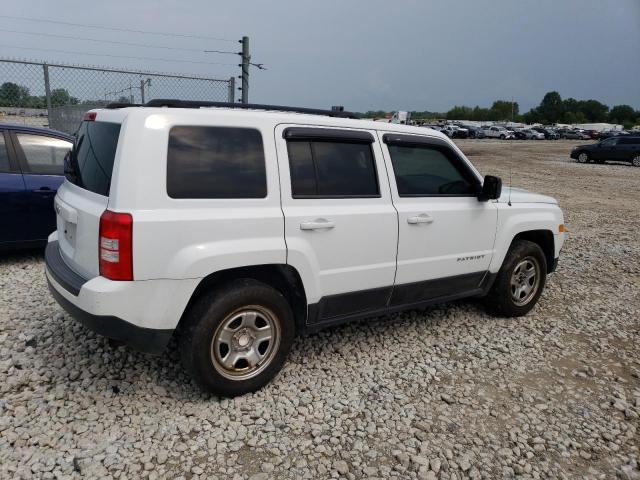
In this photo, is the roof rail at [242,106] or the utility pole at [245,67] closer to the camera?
the roof rail at [242,106]

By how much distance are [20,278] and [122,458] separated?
3282 millimetres

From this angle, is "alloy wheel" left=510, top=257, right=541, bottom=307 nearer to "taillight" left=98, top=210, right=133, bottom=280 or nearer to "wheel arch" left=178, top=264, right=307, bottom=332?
"wheel arch" left=178, top=264, right=307, bottom=332

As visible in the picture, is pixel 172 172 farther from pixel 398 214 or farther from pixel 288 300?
pixel 398 214

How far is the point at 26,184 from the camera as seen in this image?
17.1 feet

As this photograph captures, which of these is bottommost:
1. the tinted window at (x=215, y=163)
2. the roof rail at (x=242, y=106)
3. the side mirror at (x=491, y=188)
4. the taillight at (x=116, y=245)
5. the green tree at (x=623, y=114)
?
the taillight at (x=116, y=245)

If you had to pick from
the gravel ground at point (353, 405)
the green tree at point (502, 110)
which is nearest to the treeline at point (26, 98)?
the gravel ground at point (353, 405)

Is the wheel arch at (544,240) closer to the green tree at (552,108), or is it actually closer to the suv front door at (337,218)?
the suv front door at (337,218)

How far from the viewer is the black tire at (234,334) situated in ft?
9.55

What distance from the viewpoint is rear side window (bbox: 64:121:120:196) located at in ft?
9.31

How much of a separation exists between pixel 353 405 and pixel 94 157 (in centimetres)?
229

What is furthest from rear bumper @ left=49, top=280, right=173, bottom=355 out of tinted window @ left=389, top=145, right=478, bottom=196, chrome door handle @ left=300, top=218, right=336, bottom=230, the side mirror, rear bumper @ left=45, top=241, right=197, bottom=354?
the side mirror

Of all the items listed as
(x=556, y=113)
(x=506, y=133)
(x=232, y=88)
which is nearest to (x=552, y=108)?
(x=556, y=113)

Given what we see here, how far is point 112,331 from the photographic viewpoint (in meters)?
2.74

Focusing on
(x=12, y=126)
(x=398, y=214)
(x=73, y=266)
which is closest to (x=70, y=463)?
(x=73, y=266)
